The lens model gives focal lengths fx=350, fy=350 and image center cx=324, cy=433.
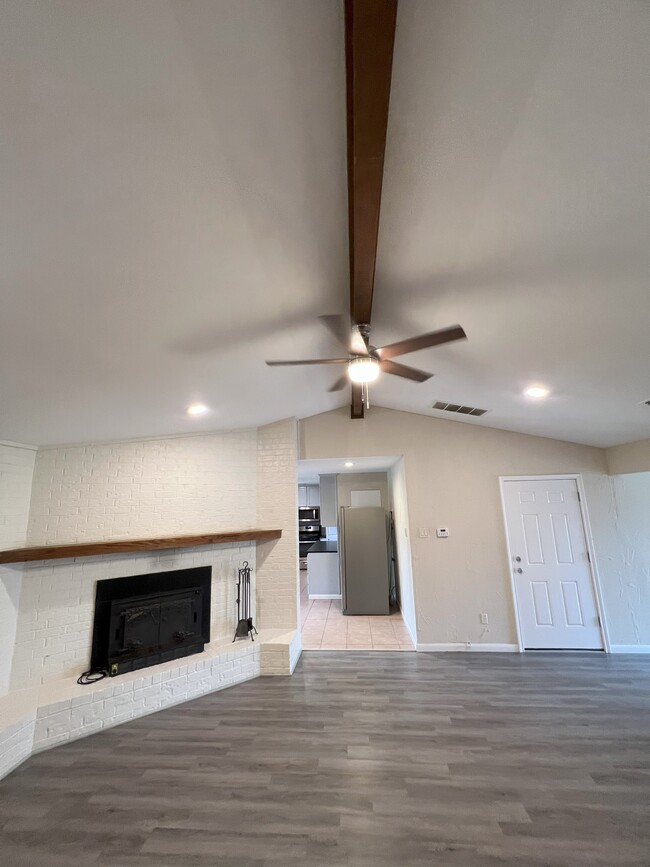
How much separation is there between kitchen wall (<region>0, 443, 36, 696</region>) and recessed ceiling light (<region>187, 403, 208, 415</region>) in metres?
1.63

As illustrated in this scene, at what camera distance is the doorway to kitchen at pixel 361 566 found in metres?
4.73

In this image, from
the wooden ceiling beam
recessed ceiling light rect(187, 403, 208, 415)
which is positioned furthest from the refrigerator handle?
the wooden ceiling beam

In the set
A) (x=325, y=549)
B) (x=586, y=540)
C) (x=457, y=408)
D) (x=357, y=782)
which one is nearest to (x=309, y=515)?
(x=325, y=549)

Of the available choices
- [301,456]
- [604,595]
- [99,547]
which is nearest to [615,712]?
[604,595]

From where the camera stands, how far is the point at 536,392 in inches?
123

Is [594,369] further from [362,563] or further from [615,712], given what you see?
[362,563]

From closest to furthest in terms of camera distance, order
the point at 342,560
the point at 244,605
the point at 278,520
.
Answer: the point at 244,605 → the point at 278,520 → the point at 342,560

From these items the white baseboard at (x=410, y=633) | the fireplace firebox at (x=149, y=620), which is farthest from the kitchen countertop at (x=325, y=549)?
the fireplace firebox at (x=149, y=620)

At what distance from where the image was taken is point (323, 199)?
5.02ft

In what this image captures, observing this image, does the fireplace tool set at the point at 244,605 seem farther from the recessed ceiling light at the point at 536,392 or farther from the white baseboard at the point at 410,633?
the recessed ceiling light at the point at 536,392

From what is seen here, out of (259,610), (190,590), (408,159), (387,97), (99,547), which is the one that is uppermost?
(408,159)

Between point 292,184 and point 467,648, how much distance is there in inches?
189

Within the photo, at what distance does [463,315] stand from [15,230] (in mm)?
2249

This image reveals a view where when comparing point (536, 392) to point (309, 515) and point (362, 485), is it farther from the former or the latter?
point (309, 515)
